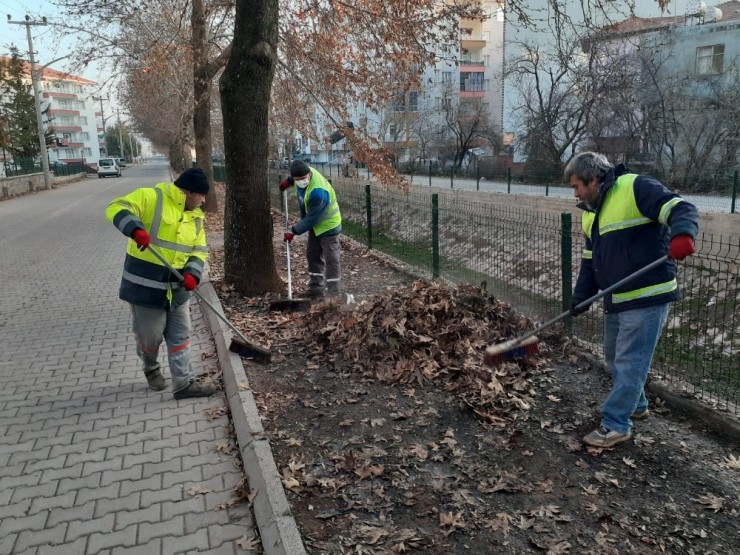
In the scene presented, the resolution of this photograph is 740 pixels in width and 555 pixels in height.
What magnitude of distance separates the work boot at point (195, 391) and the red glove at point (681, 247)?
3.53 metres

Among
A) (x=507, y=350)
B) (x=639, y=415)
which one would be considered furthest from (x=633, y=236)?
(x=639, y=415)

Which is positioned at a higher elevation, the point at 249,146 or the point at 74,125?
the point at 74,125

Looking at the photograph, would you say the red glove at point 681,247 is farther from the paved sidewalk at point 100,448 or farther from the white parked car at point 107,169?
the white parked car at point 107,169

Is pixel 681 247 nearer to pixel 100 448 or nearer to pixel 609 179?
pixel 609 179

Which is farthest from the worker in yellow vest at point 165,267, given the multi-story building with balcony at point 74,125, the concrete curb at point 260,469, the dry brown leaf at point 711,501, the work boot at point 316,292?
the multi-story building with balcony at point 74,125

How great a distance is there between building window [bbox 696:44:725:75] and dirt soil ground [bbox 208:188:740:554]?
26.4 metres

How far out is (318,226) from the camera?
7.44 metres

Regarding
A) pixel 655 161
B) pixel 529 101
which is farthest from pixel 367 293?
pixel 529 101

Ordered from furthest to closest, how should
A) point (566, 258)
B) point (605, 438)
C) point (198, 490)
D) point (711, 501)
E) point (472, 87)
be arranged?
point (472, 87), point (566, 258), point (605, 438), point (198, 490), point (711, 501)

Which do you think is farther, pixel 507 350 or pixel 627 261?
pixel 507 350

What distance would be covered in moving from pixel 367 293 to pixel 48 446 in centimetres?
459

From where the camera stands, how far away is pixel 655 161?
21203mm

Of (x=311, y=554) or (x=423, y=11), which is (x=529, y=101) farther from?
(x=311, y=554)

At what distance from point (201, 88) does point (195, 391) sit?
12.7m
